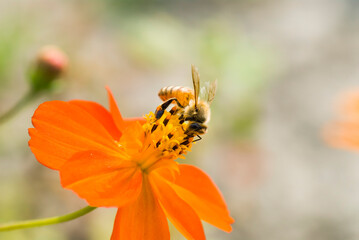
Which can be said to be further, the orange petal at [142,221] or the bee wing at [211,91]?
the bee wing at [211,91]

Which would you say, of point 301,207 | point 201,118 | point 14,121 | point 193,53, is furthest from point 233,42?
point 201,118

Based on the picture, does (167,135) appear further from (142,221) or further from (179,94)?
(142,221)

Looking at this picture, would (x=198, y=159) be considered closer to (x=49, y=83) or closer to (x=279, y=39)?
(x=49, y=83)

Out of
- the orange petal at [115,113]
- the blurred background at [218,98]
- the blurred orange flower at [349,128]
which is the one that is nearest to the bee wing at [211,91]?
the orange petal at [115,113]

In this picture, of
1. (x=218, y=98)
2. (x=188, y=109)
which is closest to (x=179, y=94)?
(x=188, y=109)

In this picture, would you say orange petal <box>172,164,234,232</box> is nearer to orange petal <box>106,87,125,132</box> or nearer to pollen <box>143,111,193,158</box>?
pollen <box>143,111,193,158</box>

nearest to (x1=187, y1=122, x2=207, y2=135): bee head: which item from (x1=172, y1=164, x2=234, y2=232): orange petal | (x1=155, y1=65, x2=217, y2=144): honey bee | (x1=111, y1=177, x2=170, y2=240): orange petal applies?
(x1=155, y1=65, x2=217, y2=144): honey bee

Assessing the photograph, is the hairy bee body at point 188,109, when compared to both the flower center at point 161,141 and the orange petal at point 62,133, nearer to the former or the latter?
the flower center at point 161,141
